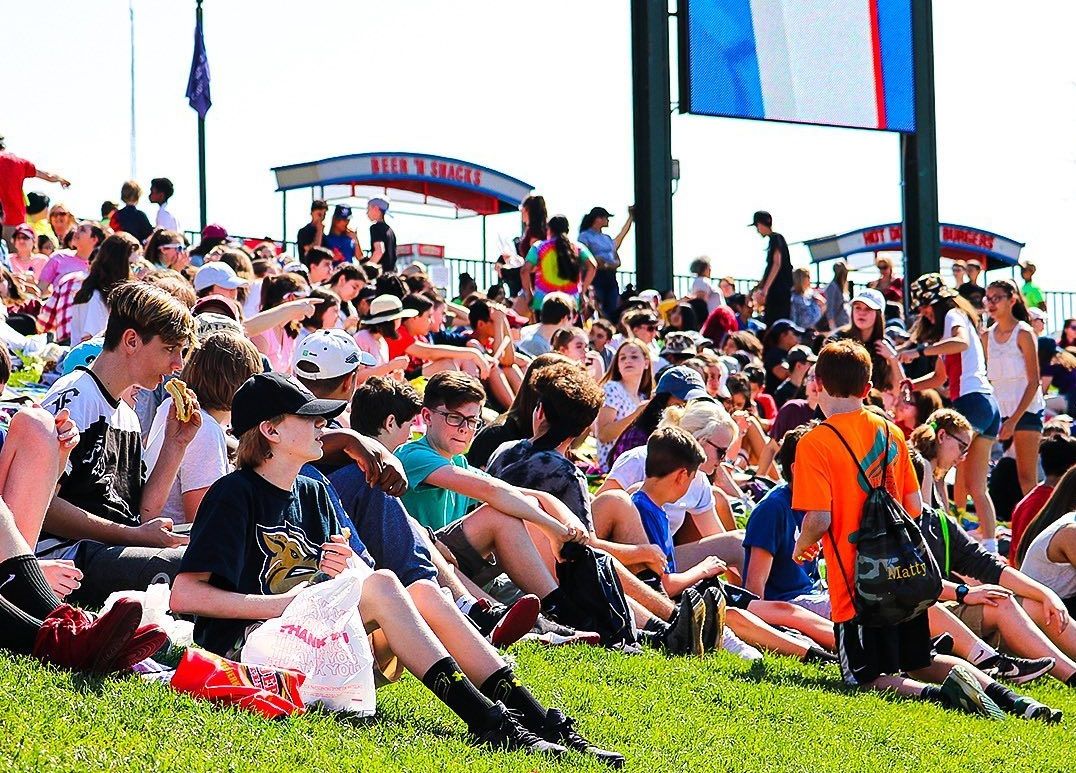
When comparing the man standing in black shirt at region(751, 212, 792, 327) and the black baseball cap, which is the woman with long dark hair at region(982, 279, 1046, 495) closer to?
the man standing in black shirt at region(751, 212, 792, 327)

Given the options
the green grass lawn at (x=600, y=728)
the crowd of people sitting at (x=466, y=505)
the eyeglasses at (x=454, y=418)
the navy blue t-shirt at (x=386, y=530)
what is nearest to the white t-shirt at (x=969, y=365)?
the crowd of people sitting at (x=466, y=505)

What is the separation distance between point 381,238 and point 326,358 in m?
13.2

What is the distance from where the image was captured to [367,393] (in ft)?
24.2

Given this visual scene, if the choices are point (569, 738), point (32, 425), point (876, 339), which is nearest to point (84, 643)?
point (32, 425)

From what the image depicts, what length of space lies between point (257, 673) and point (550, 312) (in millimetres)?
9724

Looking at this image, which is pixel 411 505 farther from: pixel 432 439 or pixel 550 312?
pixel 550 312

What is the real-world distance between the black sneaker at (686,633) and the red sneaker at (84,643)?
129 inches

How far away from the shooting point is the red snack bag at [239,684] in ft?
16.5

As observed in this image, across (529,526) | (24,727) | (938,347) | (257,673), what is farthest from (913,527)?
(938,347)

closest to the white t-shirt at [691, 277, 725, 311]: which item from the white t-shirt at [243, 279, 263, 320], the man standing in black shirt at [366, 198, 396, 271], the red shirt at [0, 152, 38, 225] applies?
the man standing in black shirt at [366, 198, 396, 271]

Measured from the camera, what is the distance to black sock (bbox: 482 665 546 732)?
A: 210 inches

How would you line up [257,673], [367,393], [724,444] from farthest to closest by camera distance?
[724,444] → [367,393] → [257,673]

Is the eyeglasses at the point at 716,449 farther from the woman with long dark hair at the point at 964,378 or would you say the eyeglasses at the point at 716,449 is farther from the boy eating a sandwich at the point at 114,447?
the boy eating a sandwich at the point at 114,447

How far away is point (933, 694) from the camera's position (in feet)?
25.0
